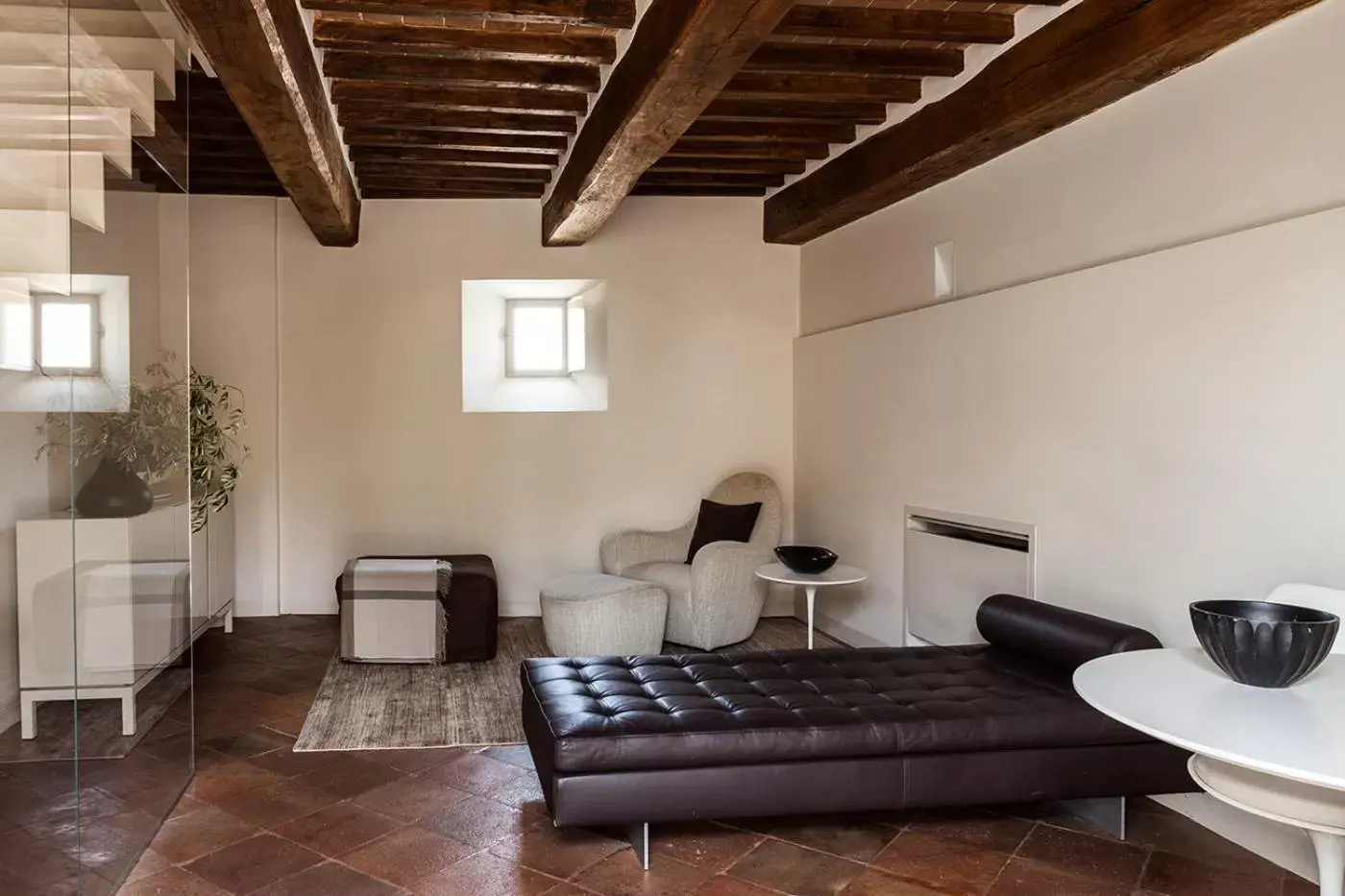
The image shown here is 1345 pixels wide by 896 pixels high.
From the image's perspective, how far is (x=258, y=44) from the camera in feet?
9.11

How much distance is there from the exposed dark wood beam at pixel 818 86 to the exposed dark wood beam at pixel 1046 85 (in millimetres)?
184

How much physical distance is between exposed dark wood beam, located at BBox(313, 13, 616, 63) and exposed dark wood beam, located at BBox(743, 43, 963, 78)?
0.61 metres

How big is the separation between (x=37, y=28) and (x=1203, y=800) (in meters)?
3.84

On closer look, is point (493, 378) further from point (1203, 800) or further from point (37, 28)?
point (1203, 800)

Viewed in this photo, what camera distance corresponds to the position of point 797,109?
14.9 ft

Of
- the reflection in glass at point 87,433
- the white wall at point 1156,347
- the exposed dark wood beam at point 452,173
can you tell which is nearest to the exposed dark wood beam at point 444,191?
the exposed dark wood beam at point 452,173

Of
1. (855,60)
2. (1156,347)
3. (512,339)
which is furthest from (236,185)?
(1156,347)

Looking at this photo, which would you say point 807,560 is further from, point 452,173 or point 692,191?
point 452,173

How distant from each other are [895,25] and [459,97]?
1865mm

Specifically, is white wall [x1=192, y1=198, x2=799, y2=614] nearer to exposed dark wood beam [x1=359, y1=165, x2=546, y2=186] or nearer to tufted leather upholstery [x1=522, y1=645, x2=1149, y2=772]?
exposed dark wood beam [x1=359, y1=165, x2=546, y2=186]

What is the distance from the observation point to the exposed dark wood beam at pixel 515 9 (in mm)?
3248

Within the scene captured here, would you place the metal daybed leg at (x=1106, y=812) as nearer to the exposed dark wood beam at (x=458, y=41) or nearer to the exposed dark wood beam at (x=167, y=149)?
the exposed dark wood beam at (x=458, y=41)

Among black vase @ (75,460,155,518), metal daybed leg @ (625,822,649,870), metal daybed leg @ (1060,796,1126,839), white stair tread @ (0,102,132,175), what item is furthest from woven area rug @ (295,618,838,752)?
white stair tread @ (0,102,132,175)

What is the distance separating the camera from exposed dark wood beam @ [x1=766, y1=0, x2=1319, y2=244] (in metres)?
2.88
